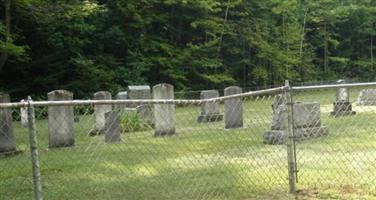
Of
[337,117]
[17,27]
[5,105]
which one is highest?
[17,27]

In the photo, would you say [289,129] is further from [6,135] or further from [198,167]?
[6,135]

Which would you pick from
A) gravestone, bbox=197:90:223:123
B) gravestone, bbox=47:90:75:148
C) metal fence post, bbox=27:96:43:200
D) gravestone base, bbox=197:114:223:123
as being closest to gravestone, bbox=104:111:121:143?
gravestone, bbox=47:90:75:148

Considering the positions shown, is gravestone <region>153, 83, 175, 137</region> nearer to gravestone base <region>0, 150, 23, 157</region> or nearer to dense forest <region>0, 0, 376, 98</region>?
gravestone base <region>0, 150, 23, 157</region>

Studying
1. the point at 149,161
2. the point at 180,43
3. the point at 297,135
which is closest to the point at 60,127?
Result: the point at 149,161

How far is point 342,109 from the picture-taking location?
1748cm

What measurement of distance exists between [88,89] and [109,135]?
1395cm

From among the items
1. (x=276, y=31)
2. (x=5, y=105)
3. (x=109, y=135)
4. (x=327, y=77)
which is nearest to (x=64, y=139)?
(x=109, y=135)

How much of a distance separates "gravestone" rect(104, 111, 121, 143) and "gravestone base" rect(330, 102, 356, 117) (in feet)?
23.8

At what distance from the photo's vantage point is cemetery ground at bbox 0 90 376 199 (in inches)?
313

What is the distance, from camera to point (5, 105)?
5098mm

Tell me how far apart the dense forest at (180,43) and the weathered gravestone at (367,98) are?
11.4 meters

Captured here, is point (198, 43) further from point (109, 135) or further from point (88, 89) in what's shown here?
point (109, 135)

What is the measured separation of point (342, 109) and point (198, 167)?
905 cm

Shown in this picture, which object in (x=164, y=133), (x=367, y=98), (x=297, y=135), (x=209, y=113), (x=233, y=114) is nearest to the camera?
(x=297, y=135)
